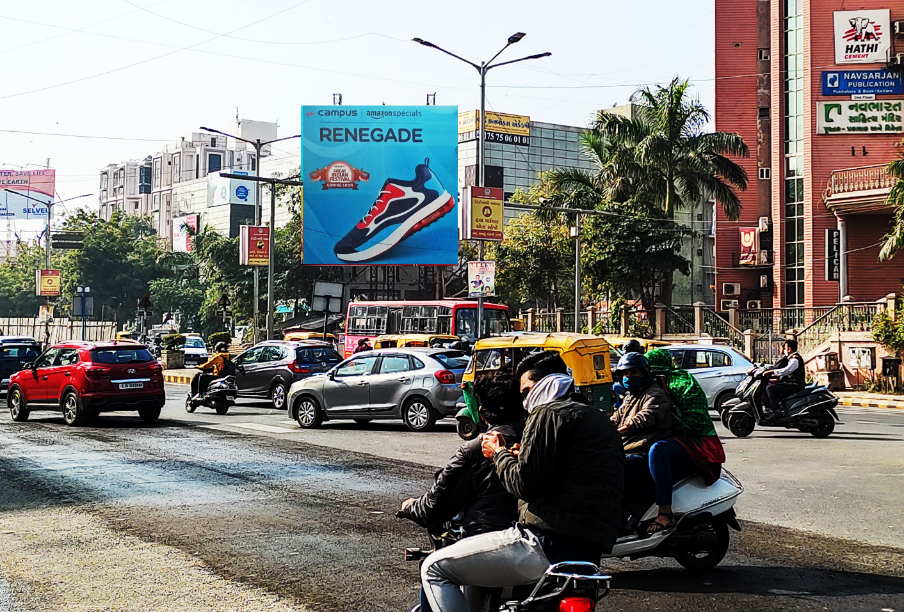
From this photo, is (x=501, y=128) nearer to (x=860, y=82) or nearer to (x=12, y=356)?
(x=860, y=82)

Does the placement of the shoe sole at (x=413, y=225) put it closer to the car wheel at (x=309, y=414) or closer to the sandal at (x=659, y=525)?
the car wheel at (x=309, y=414)

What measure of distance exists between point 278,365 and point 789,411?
41.9 ft

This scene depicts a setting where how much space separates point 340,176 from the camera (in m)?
58.9

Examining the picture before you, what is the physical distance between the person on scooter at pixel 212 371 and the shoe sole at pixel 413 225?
114 ft

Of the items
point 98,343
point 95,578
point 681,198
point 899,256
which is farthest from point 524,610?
point 681,198

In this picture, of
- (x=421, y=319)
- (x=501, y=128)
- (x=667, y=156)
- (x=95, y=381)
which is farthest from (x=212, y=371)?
(x=501, y=128)

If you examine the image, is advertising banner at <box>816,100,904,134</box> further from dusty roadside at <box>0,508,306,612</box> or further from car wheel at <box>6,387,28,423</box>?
dusty roadside at <box>0,508,306,612</box>

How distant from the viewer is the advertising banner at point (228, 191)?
102938 mm

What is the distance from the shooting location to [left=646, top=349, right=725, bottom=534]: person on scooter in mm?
7230

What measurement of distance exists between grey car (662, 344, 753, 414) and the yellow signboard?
70.2m

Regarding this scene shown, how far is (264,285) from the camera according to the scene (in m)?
65.4

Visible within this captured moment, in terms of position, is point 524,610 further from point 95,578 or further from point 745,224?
point 745,224

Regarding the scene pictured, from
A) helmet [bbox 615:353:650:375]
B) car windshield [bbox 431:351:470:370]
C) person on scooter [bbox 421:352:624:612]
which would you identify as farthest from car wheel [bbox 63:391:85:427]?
person on scooter [bbox 421:352:624:612]

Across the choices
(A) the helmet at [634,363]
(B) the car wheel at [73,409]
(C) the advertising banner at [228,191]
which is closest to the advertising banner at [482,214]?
(B) the car wheel at [73,409]
